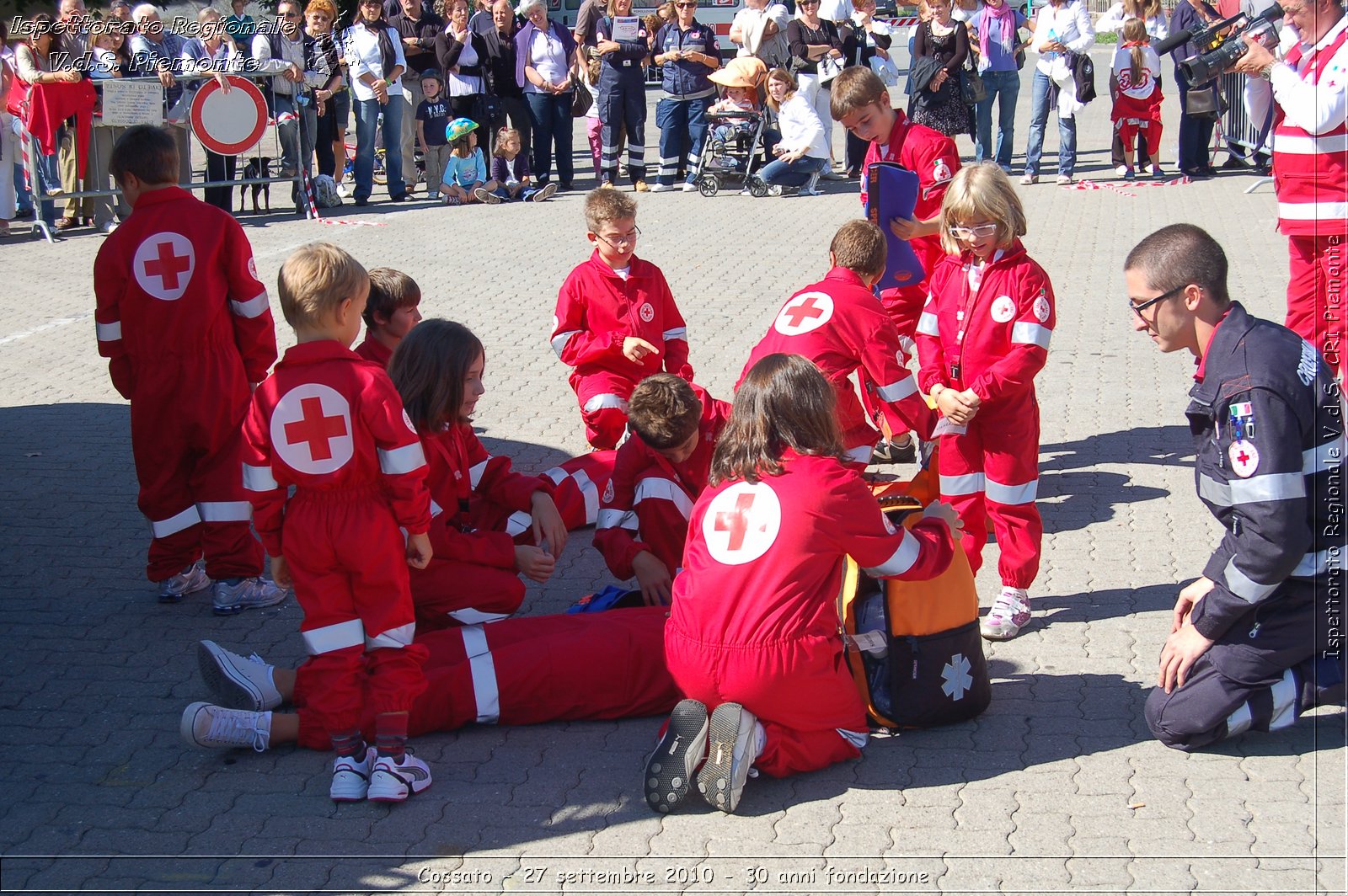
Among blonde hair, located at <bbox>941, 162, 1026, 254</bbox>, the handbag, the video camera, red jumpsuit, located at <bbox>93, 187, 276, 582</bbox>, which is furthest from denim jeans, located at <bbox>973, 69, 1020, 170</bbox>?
red jumpsuit, located at <bbox>93, 187, 276, 582</bbox>

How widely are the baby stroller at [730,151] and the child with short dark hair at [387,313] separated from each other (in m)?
9.94

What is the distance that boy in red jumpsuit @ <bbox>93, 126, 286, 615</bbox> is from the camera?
16.3ft

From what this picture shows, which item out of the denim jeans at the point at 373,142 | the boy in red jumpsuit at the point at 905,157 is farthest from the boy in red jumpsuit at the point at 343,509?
the denim jeans at the point at 373,142

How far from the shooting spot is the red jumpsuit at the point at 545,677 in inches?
163

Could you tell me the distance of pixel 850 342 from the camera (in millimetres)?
5137

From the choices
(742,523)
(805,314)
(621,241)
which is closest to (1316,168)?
(805,314)

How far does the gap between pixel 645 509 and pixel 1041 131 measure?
11255mm

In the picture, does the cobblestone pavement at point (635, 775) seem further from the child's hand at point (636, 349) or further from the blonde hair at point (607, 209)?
the blonde hair at point (607, 209)

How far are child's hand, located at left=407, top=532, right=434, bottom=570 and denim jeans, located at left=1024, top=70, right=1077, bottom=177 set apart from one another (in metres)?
12.1

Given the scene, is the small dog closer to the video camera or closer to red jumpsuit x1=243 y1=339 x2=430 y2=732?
the video camera

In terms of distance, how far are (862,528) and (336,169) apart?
12.8 metres

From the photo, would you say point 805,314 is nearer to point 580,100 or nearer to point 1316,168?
point 1316,168

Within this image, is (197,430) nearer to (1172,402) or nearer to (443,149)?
(1172,402)

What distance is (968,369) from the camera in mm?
4883
